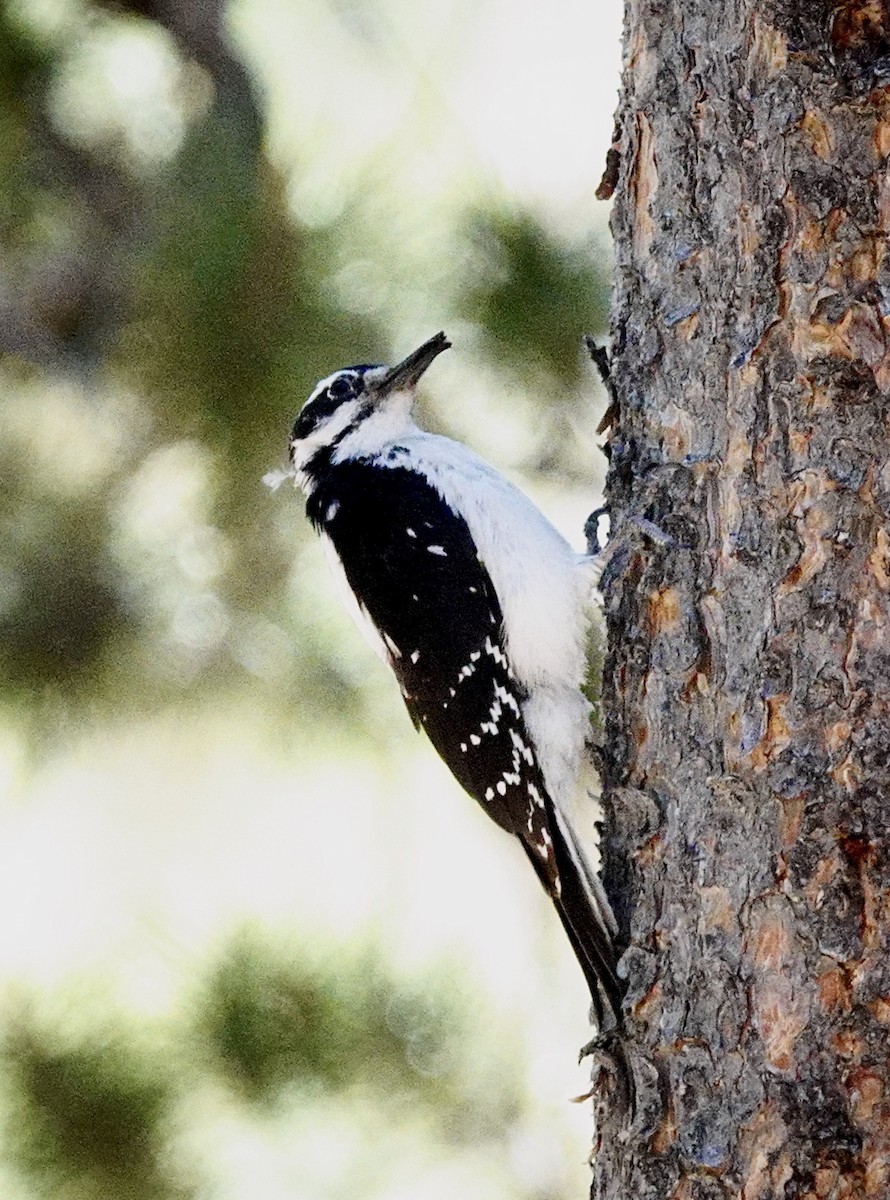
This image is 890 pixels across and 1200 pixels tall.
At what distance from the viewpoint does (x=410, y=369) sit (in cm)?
275

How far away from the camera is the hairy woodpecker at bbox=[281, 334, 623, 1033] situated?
8.11 feet

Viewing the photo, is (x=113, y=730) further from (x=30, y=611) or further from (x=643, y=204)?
(x=643, y=204)

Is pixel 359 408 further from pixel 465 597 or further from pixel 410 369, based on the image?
pixel 465 597

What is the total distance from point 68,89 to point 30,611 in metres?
1.05

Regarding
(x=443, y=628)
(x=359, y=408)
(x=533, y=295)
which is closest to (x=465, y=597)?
(x=443, y=628)

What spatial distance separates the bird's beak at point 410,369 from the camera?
8.91 ft

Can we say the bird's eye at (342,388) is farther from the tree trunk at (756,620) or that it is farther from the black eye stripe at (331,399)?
the tree trunk at (756,620)

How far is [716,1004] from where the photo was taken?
68.7 inches

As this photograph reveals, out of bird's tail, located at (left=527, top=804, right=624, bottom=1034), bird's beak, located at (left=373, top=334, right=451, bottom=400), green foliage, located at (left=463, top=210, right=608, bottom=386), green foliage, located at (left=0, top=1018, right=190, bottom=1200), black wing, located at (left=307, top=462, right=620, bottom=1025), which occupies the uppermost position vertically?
green foliage, located at (left=463, top=210, right=608, bottom=386)

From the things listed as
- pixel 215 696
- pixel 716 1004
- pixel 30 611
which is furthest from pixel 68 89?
pixel 716 1004

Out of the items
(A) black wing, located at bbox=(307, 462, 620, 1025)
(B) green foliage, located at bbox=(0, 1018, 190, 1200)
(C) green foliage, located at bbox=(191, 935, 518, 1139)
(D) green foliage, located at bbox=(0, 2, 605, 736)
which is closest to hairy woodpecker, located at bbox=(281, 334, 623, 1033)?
(A) black wing, located at bbox=(307, 462, 620, 1025)

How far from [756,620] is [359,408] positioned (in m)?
1.16

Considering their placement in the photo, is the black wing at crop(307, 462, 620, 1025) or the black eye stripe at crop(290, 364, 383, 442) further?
the black eye stripe at crop(290, 364, 383, 442)

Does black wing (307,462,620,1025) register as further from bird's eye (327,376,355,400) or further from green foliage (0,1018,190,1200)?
green foliage (0,1018,190,1200)
